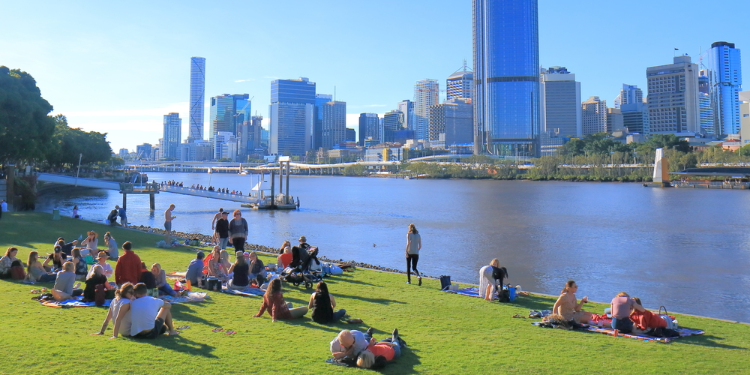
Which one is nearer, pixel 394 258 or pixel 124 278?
pixel 124 278

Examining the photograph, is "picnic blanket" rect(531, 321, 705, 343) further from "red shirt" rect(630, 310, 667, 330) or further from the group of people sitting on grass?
"red shirt" rect(630, 310, 667, 330)

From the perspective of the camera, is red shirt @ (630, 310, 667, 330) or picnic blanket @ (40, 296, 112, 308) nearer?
red shirt @ (630, 310, 667, 330)

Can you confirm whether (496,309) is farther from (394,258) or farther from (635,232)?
(635,232)

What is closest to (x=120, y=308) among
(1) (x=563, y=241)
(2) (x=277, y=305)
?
(2) (x=277, y=305)

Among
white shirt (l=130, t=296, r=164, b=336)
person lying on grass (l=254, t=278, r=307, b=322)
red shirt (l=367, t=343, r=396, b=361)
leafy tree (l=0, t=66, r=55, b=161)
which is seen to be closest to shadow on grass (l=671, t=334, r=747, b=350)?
red shirt (l=367, t=343, r=396, b=361)

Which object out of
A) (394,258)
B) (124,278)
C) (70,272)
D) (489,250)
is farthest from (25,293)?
(489,250)

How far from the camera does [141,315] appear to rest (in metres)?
8.73

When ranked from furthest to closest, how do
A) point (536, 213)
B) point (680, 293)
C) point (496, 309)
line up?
point (536, 213)
point (680, 293)
point (496, 309)

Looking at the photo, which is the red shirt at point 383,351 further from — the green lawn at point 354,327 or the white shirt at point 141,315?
the white shirt at point 141,315

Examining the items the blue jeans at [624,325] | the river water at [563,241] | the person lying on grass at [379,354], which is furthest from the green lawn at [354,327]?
the river water at [563,241]

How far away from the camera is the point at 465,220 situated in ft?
157

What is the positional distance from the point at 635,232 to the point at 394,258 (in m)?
20.4

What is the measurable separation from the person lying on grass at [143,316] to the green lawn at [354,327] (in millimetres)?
229

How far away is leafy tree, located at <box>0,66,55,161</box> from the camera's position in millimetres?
37875
